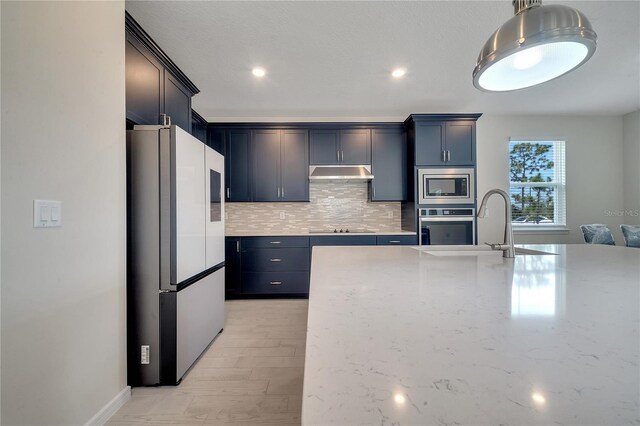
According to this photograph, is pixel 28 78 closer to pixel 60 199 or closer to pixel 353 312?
pixel 60 199

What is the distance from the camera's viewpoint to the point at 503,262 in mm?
1250

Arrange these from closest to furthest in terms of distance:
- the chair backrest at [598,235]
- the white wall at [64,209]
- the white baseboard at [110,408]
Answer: the white wall at [64,209], the white baseboard at [110,408], the chair backrest at [598,235]

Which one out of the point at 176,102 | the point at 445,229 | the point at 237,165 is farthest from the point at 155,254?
the point at 445,229

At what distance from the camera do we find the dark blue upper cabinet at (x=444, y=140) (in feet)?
12.0

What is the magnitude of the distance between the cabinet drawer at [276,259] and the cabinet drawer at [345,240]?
195 mm

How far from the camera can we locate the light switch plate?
43.4 inches

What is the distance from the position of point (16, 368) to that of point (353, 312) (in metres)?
1.34

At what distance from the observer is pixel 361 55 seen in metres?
2.46

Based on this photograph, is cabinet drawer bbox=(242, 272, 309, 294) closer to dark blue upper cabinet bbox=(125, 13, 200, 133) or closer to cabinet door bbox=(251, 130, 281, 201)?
cabinet door bbox=(251, 130, 281, 201)

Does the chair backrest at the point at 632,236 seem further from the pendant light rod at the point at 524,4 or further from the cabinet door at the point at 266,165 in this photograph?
the cabinet door at the point at 266,165

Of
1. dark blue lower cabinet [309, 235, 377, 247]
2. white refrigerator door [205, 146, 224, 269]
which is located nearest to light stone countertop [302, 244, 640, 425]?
white refrigerator door [205, 146, 224, 269]

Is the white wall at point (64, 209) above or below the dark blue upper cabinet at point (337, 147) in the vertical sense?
below

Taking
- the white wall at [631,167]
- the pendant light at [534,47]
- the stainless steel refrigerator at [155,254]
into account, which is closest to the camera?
the pendant light at [534,47]

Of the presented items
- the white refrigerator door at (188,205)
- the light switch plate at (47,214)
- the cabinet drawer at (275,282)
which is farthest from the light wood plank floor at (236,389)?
the light switch plate at (47,214)
